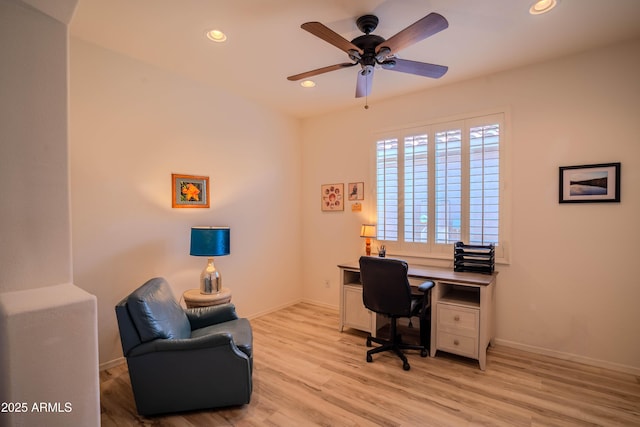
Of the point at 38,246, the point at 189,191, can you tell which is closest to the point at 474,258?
the point at 189,191

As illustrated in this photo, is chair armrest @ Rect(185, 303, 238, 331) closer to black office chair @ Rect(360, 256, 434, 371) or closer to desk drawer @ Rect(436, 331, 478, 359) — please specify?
black office chair @ Rect(360, 256, 434, 371)

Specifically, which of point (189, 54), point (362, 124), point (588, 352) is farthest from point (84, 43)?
point (588, 352)

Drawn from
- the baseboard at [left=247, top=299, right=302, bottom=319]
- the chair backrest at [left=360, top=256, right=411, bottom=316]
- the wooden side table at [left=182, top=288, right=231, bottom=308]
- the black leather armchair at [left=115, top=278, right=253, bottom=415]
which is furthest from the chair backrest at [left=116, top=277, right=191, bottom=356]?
the baseboard at [left=247, top=299, right=302, bottom=319]

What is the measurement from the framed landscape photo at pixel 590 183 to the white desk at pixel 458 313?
3.35 feet

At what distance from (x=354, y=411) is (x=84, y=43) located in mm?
3641

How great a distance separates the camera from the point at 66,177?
159cm

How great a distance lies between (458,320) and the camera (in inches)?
114

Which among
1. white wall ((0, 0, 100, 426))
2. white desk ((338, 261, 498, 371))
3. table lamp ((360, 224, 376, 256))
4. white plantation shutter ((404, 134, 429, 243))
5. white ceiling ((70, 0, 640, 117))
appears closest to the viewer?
white wall ((0, 0, 100, 426))

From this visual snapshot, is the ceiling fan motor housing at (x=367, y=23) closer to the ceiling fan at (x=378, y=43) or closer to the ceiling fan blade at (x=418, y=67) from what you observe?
→ the ceiling fan at (x=378, y=43)

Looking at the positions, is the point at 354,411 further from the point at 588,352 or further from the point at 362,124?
the point at 362,124

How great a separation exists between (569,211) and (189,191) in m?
3.80

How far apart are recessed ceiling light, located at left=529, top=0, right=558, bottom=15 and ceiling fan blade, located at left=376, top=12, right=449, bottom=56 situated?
836 millimetres

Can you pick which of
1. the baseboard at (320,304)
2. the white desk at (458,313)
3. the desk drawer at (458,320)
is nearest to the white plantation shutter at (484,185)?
the white desk at (458,313)

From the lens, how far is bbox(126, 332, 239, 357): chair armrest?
2.03 metres
